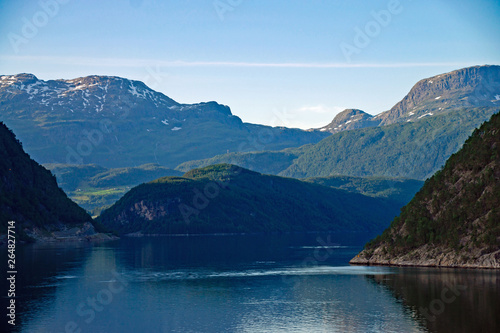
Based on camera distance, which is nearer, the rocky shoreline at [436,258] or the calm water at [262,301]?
the calm water at [262,301]

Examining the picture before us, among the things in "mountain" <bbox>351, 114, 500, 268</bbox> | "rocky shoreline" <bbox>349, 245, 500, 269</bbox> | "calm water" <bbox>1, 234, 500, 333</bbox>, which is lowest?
"calm water" <bbox>1, 234, 500, 333</bbox>

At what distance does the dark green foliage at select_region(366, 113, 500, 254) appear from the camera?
154 meters

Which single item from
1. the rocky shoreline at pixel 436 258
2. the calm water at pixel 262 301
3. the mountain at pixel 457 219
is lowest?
the calm water at pixel 262 301

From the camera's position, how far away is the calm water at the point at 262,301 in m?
100

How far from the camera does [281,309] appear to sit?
116000 mm

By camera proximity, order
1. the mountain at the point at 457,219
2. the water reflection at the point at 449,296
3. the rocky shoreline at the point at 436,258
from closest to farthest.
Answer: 1. the water reflection at the point at 449,296
2. the rocky shoreline at the point at 436,258
3. the mountain at the point at 457,219

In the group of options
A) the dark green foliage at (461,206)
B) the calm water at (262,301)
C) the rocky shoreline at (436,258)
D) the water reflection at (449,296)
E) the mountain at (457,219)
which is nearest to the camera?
the water reflection at (449,296)

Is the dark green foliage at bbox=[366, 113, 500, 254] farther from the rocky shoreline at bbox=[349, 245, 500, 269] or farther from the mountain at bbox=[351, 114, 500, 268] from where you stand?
the rocky shoreline at bbox=[349, 245, 500, 269]

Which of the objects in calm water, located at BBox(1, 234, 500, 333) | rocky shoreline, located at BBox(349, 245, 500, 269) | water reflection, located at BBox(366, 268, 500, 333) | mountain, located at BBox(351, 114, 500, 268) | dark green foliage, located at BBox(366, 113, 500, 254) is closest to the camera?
water reflection, located at BBox(366, 268, 500, 333)

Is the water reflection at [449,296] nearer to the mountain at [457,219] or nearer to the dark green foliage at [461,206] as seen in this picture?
the mountain at [457,219]

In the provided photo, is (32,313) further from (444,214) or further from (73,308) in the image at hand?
(444,214)

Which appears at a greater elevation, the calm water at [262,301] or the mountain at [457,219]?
the mountain at [457,219]

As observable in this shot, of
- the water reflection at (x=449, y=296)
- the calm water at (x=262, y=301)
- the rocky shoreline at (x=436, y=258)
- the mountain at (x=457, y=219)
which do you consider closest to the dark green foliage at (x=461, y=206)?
the mountain at (x=457, y=219)

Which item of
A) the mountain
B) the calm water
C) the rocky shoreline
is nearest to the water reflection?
the calm water
